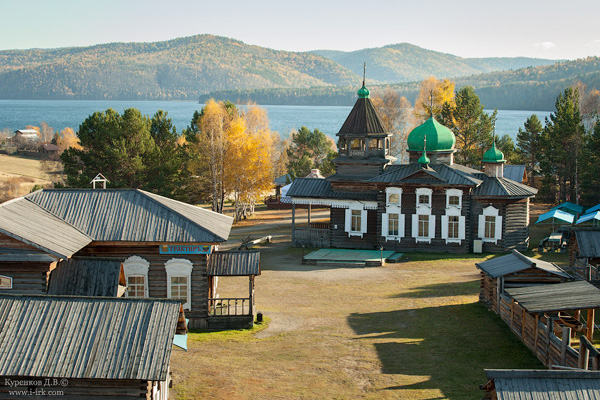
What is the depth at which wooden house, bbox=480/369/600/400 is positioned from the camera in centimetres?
1389

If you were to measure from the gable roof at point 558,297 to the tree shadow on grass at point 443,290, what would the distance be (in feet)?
22.5

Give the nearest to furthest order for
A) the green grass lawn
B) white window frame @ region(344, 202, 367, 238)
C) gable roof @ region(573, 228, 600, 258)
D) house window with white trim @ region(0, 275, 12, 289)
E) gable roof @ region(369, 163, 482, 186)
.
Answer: the green grass lawn, house window with white trim @ region(0, 275, 12, 289), gable roof @ region(573, 228, 600, 258), gable roof @ region(369, 163, 482, 186), white window frame @ region(344, 202, 367, 238)

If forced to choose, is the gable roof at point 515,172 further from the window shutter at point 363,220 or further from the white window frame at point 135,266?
the white window frame at point 135,266

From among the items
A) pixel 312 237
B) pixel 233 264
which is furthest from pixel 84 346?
pixel 312 237

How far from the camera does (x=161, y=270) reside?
26.7m

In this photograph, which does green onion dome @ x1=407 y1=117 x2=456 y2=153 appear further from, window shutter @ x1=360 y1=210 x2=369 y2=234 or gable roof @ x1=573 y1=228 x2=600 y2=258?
gable roof @ x1=573 y1=228 x2=600 y2=258

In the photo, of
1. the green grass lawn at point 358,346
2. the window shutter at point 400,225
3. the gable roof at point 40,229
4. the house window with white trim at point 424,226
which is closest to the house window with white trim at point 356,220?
the window shutter at point 400,225

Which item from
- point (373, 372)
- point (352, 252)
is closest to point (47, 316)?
point (373, 372)

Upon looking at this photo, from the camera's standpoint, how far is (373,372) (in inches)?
821

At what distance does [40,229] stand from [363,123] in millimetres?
25541

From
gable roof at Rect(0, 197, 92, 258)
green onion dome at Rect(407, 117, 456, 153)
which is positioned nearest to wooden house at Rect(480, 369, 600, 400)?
gable roof at Rect(0, 197, 92, 258)

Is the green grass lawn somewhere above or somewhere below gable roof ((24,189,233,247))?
below

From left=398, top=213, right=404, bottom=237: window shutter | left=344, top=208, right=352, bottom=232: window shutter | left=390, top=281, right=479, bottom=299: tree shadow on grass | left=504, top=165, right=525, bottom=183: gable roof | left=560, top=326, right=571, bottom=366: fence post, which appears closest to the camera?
left=560, top=326, right=571, bottom=366: fence post

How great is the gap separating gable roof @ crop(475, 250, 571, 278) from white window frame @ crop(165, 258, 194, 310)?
1153cm
